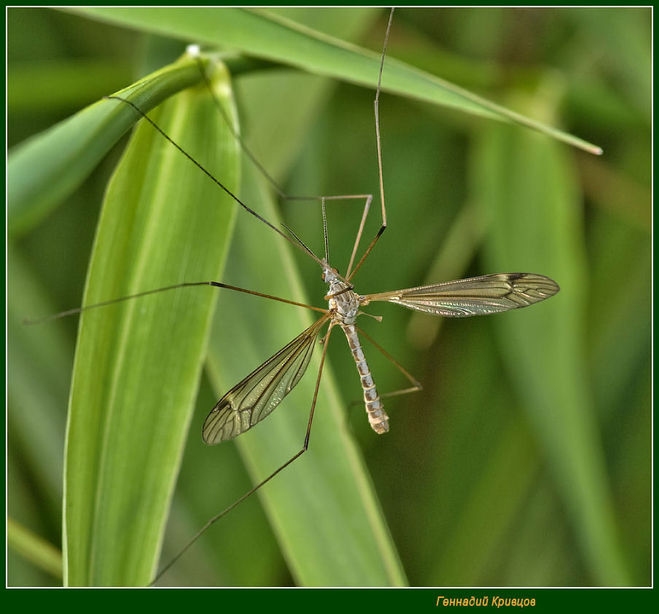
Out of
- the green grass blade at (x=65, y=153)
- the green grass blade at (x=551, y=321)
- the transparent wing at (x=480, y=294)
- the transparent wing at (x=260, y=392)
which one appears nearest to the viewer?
the green grass blade at (x=65, y=153)

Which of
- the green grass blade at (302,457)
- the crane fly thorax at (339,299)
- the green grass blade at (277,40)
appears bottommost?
the green grass blade at (302,457)

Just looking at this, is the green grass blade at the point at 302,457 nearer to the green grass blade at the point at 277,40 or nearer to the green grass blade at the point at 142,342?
the green grass blade at the point at 142,342

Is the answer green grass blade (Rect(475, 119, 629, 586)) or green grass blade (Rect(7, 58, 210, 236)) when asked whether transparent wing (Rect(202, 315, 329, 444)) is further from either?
green grass blade (Rect(475, 119, 629, 586))

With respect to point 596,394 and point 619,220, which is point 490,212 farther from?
point 596,394

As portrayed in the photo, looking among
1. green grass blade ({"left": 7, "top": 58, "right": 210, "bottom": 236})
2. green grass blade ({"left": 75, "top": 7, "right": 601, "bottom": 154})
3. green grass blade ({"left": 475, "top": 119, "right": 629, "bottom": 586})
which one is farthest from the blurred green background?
green grass blade ({"left": 7, "top": 58, "right": 210, "bottom": 236})

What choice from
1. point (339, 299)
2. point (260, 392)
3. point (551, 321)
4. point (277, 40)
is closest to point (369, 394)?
point (339, 299)

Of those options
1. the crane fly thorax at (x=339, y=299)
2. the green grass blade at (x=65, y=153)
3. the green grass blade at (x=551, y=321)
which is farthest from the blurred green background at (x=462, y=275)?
the green grass blade at (x=65, y=153)

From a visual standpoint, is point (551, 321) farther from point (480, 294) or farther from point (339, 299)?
point (339, 299)
